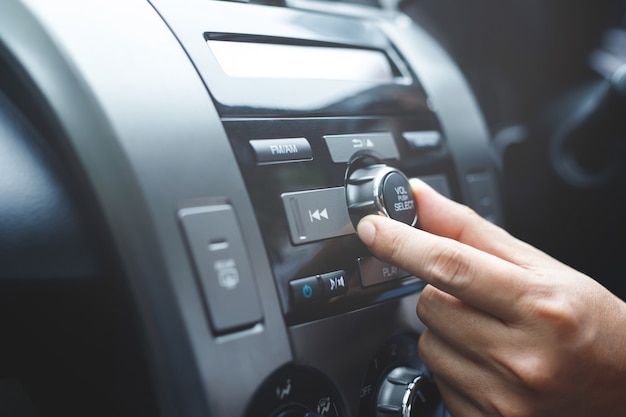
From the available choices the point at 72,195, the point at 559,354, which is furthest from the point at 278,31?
the point at 559,354

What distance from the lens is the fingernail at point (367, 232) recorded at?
544 millimetres

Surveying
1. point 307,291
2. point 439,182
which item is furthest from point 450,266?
point 439,182

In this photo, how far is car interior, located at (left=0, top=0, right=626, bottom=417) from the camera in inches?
18.0

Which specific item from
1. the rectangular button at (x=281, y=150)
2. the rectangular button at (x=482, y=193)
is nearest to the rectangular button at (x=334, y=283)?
the rectangular button at (x=281, y=150)

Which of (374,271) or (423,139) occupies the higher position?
(423,139)

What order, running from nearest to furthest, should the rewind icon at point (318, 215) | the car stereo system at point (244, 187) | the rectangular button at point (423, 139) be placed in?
the car stereo system at point (244, 187), the rewind icon at point (318, 215), the rectangular button at point (423, 139)

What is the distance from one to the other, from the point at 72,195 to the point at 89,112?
0.21ft

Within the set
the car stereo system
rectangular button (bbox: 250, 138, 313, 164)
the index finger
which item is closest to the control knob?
the car stereo system

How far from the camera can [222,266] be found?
475mm

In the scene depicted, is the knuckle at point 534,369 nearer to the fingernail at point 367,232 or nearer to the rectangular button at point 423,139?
the fingernail at point 367,232

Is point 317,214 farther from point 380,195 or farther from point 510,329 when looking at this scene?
point 510,329

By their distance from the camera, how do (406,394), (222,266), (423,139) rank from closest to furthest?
(222,266) < (406,394) < (423,139)

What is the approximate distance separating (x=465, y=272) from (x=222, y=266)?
0.18 meters

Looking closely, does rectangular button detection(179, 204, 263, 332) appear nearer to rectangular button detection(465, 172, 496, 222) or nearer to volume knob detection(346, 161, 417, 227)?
volume knob detection(346, 161, 417, 227)
